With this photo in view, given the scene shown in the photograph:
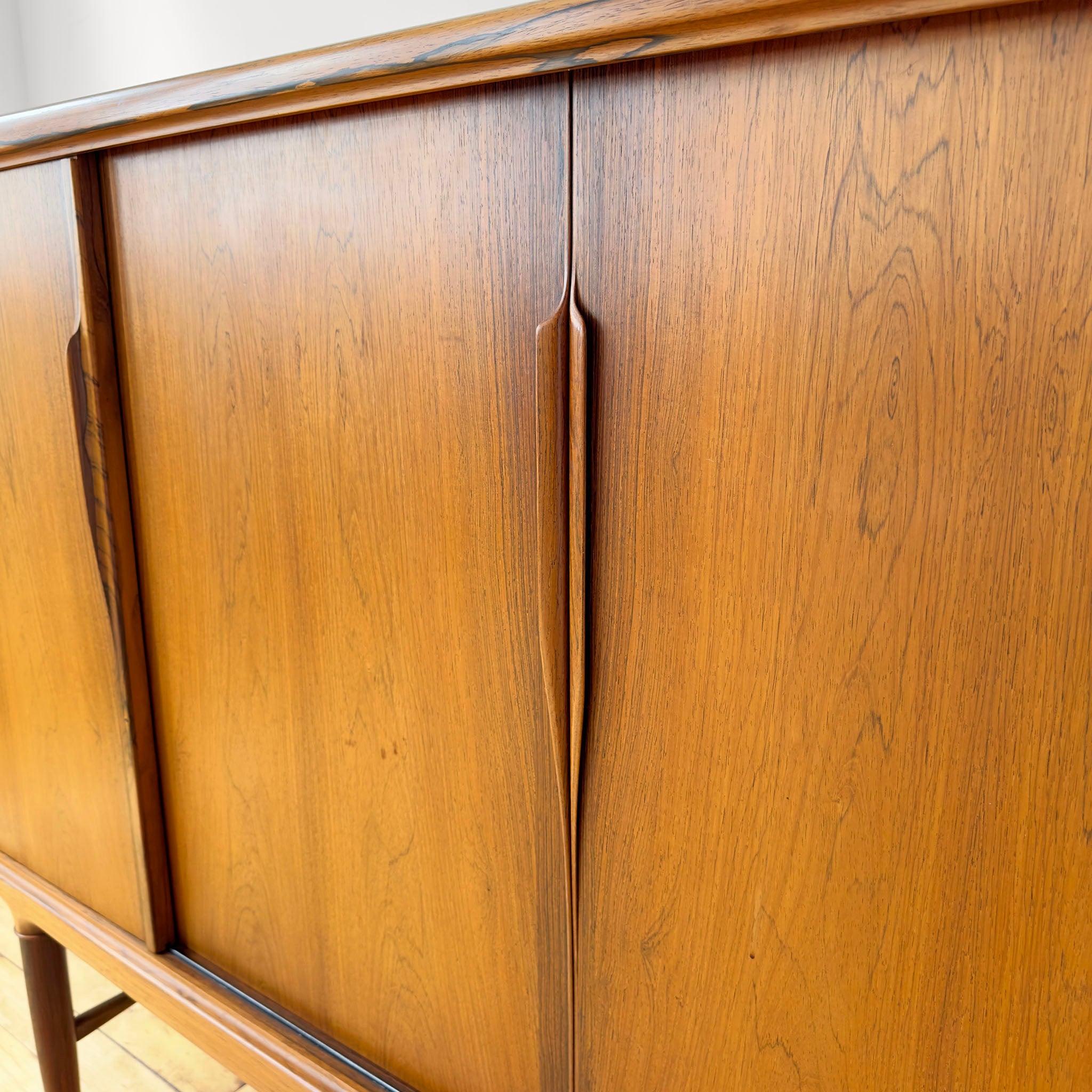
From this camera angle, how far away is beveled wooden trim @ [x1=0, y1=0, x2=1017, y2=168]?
44 centimetres

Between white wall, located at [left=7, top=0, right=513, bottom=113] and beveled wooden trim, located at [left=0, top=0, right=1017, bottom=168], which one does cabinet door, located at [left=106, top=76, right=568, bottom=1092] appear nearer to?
beveled wooden trim, located at [left=0, top=0, right=1017, bottom=168]

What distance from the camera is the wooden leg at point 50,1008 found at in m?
1.13

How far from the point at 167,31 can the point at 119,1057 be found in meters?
1.62

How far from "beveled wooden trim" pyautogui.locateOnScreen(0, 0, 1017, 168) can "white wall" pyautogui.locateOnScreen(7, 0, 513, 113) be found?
0.48 meters

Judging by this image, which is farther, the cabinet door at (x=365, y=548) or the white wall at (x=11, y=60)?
the white wall at (x=11, y=60)

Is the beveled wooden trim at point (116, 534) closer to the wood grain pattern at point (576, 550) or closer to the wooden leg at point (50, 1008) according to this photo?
the wooden leg at point (50, 1008)

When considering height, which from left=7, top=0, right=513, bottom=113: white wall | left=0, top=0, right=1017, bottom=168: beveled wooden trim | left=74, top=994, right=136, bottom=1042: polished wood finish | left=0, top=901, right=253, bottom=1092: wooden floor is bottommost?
left=0, top=901, right=253, bottom=1092: wooden floor

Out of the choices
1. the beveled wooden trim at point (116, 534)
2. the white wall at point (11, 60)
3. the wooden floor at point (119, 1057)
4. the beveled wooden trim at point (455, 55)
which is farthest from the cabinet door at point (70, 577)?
the white wall at point (11, 60)

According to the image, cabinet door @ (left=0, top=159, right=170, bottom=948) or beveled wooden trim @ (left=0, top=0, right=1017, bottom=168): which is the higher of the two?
beveled wooden trim @ (left=0, top=0, right=1017, bottom=168)

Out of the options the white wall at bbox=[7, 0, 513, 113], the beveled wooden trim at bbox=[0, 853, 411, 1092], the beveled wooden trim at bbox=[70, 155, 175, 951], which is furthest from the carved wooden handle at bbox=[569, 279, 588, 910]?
the white wall at bbox=[7, 0, 513, 113]

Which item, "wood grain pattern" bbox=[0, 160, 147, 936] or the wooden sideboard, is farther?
"wood grain pattern" bbox=[0, 160, 147, 936]

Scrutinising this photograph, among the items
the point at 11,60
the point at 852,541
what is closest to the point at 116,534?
the point at 852,541

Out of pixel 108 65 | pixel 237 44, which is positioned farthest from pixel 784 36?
pixel 108 65

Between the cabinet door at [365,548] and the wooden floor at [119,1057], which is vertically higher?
the cabinet door at [365,548]
